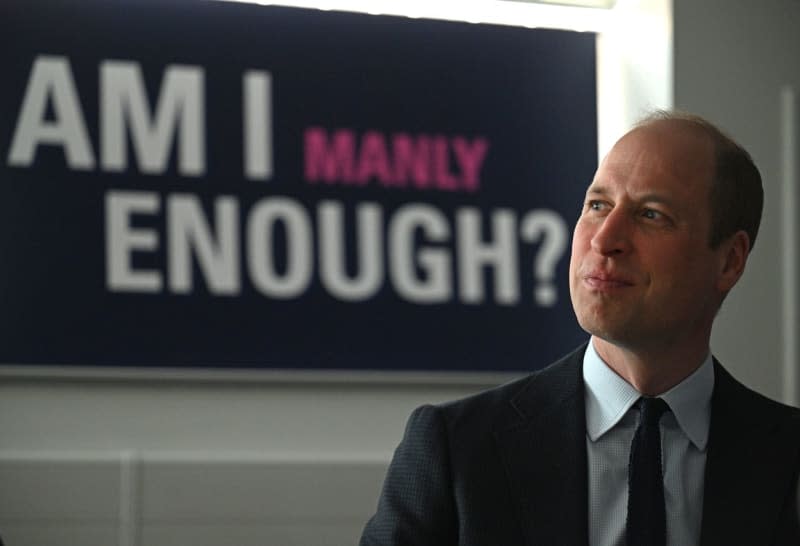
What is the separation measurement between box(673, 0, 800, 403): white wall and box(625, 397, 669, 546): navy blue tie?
3175mm

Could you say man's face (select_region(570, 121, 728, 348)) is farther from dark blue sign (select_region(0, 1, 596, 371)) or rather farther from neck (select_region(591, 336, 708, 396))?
dark blue sign (select_region(0, 1, 596, 371))

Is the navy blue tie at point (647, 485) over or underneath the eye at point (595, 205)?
underneath

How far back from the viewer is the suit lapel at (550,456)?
5.66ft

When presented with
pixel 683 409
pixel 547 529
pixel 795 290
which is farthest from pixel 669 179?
pixel 795 290

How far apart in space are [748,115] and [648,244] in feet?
11.1

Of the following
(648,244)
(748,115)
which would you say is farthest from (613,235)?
(748,115)

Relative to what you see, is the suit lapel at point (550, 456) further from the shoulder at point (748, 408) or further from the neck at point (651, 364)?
the shoulder at point (748, 408)

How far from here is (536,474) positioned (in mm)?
1780

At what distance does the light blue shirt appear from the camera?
175cm

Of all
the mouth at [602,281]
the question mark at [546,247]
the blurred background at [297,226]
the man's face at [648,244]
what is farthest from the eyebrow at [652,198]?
the question mark at [546,247]

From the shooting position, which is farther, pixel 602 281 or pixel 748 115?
pixel 748 115

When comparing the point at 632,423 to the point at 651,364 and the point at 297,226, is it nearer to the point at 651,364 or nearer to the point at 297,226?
the point at 651,364

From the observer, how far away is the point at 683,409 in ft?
6.03

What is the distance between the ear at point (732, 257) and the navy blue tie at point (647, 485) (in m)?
0.25
